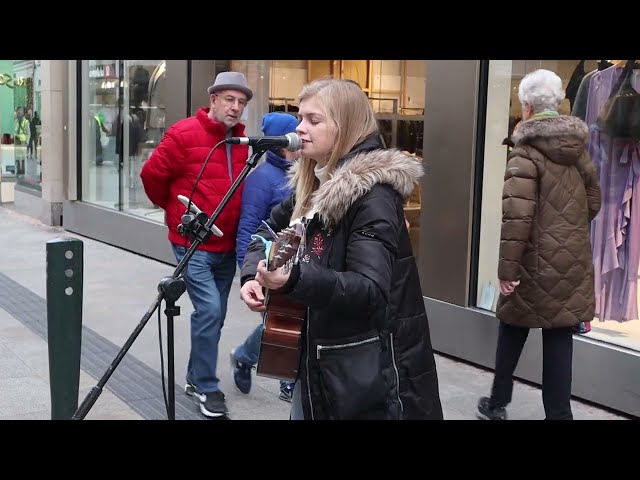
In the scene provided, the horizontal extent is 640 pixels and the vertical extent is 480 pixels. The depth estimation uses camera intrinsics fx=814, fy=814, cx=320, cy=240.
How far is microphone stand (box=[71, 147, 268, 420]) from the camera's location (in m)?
3.21

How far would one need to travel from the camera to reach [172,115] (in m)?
9.43

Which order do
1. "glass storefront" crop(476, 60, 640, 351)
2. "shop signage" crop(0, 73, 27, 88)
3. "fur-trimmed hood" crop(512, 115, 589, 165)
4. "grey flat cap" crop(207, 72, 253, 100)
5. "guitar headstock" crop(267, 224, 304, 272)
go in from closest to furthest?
"guitar headstock" crop(267, 224, 304, 272) → "fur-trimmed hood" crop(512, 115, 589, 165) → "grey flat cap" crop(207, 72, 253, 100) → "glass storefront" crop(476, 60, 640, 351) → "shop signage" crop(0, 73, 27, 88)

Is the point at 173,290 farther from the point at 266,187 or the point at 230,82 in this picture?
the point at 230,82

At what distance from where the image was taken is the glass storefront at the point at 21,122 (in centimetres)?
1340

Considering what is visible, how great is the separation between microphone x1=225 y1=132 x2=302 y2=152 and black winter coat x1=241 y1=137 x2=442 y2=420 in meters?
0.25

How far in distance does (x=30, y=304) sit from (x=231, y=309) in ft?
6.08

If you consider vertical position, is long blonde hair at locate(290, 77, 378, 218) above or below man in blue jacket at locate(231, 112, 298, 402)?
above

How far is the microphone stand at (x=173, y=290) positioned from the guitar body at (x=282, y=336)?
0.60 meters

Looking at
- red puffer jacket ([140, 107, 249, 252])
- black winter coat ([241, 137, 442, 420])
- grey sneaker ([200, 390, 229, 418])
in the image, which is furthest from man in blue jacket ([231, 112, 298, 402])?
black winter coat ([241, 137, 442, 420])

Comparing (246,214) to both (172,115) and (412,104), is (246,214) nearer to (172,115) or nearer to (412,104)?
(412,104)

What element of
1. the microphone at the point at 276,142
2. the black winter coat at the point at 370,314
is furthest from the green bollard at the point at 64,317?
the black winter coat at the point at 370,314

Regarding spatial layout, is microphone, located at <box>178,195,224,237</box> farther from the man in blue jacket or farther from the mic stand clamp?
the man in blue jacket
